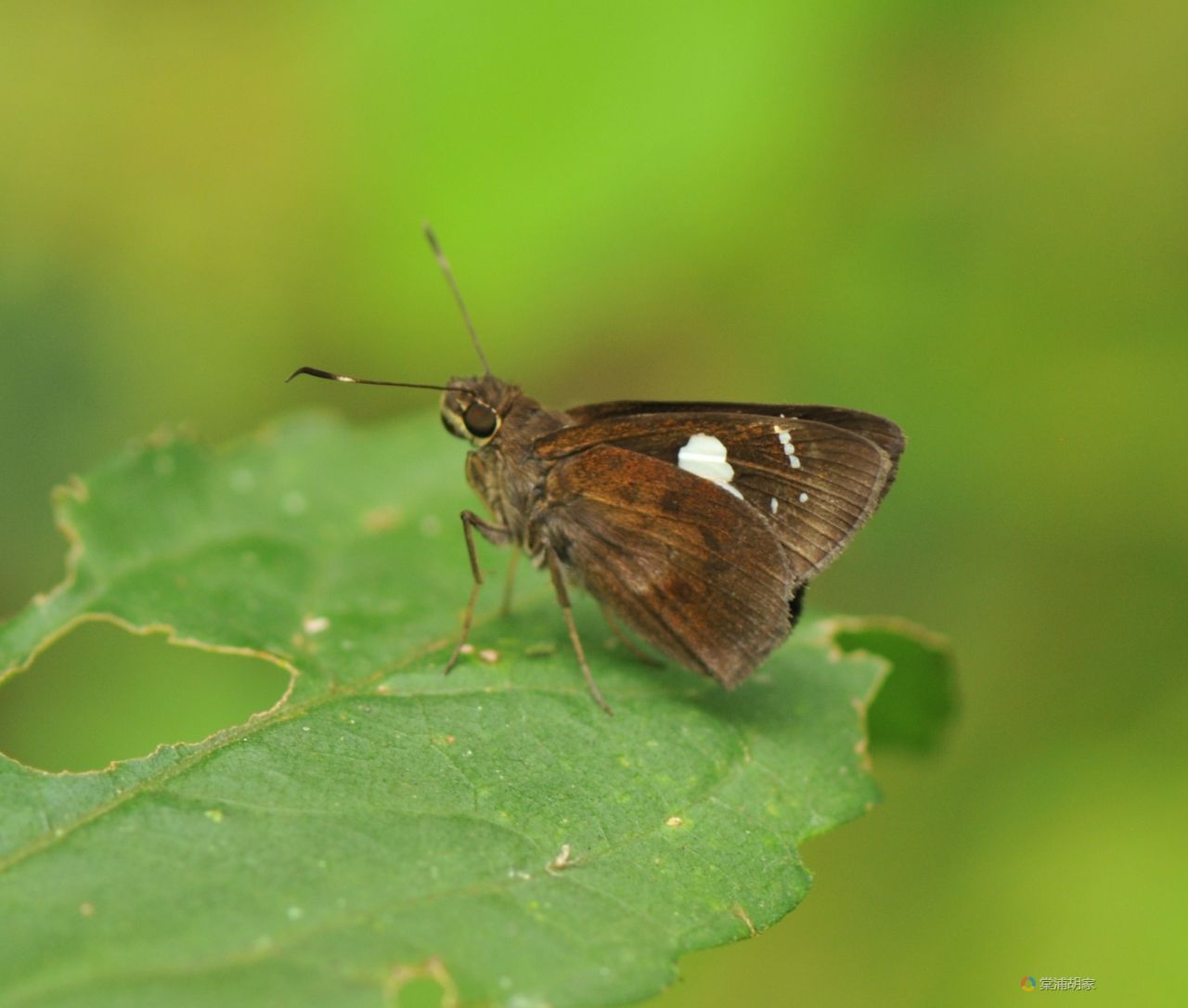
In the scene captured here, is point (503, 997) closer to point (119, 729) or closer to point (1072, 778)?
point (119, 729)

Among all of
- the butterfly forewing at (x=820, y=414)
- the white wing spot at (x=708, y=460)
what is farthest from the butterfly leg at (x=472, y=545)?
the white wing spot at (x=708, y=460)

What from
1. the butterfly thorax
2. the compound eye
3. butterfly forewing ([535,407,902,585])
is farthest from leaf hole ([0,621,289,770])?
butterfly forewing ([535,407,902,585])

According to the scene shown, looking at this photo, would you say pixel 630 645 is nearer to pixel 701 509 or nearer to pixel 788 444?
pixel 701 509

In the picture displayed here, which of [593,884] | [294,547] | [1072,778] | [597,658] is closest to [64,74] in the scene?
[294,547]

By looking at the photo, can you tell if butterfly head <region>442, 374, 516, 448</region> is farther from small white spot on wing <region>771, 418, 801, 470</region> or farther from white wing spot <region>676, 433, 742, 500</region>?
small white spot on wing <region>771, 418, 801, 470</region>

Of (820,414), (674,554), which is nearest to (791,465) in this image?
(820,414)

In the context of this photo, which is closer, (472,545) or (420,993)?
(420,993)
